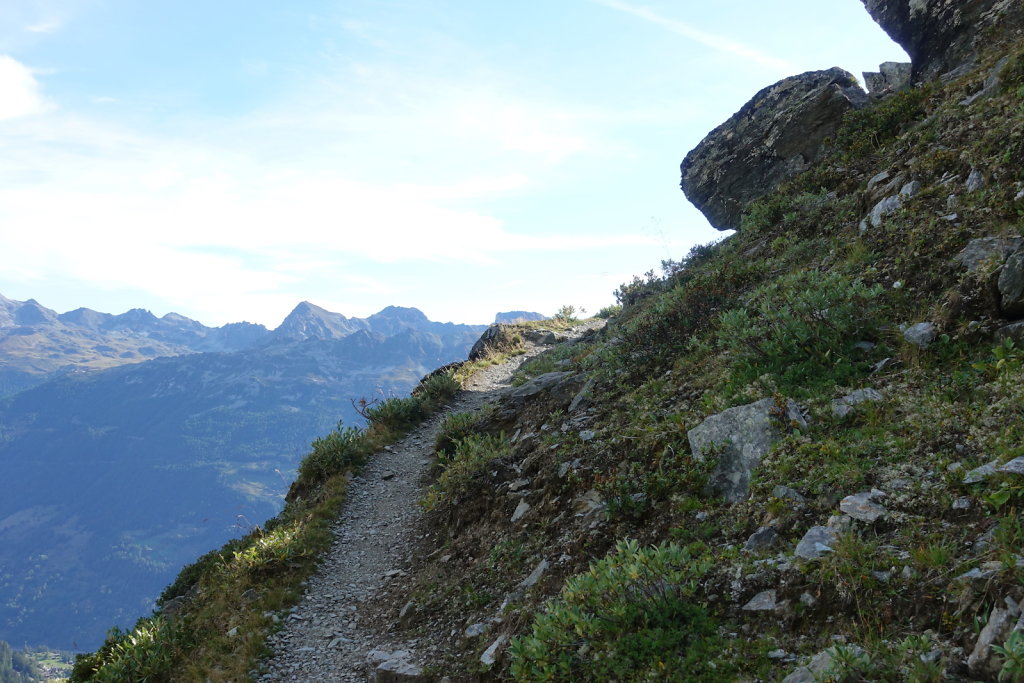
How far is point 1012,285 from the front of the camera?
7.34m

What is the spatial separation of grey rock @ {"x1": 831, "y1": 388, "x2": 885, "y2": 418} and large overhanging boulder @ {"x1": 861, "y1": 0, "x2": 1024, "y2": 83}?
17.3 m

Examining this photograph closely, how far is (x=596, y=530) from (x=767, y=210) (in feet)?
46.8

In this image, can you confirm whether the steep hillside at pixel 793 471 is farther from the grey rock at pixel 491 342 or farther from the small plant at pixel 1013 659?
the grey rock at pixel 491 342

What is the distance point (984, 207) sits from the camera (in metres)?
9.88

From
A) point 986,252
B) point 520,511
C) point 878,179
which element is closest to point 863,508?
point 986,252

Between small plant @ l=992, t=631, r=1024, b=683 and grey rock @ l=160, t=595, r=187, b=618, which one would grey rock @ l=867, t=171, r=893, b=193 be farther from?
grey rock @ l=160, t=595, r=187, b=618

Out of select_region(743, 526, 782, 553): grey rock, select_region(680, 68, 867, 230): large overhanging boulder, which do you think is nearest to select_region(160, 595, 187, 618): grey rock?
select_region(743, 526, 782, 553): grey rock

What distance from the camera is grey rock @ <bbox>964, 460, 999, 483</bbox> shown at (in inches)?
212

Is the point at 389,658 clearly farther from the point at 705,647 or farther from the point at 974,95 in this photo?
the point at 974,95

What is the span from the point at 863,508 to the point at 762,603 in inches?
59.0

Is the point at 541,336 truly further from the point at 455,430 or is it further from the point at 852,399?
the point at 852,399

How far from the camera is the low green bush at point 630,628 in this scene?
17.8 feet

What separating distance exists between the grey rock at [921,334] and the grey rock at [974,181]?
173 inches

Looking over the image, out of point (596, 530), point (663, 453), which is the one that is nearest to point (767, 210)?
point (663, 453)
